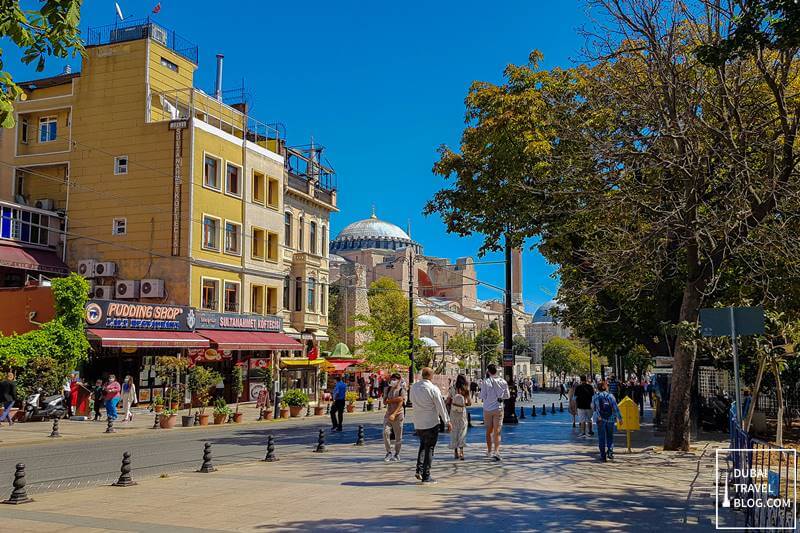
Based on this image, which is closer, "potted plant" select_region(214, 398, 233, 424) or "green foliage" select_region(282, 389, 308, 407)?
"potted plant" select_region(214, 398, 233, 424)

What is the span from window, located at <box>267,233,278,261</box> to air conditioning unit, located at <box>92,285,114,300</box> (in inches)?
350

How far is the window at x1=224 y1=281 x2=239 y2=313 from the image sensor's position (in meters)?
38.1

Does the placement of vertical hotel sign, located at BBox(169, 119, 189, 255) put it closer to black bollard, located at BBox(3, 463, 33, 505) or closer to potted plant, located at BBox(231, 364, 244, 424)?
potted plant, located at BBox(231, 364, 244, 424)

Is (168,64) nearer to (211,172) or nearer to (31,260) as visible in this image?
(211,172)

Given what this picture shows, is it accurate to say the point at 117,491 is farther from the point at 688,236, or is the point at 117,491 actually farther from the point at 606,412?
the point at 688,236

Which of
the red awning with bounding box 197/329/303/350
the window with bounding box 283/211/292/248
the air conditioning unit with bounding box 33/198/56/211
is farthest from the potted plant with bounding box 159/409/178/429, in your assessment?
the window with bounding box 283/211/292/248

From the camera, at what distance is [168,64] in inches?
1513

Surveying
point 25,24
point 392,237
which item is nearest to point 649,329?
point 25,24

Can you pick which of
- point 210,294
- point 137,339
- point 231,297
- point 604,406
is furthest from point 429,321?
point 604,406

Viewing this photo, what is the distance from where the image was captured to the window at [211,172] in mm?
36406

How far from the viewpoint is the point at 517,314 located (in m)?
156

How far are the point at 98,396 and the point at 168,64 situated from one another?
60.9ft

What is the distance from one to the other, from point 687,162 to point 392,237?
112m

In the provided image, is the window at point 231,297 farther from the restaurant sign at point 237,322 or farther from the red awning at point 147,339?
the red awning at point 147,339
